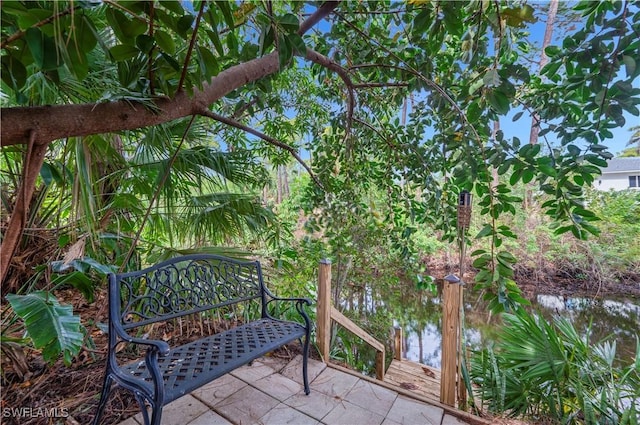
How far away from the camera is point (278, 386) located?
1683 millimetres

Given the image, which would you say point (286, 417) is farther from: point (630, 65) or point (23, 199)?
point (630, 65)

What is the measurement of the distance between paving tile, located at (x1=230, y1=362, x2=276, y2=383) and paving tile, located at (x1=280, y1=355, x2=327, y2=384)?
4.0 inches

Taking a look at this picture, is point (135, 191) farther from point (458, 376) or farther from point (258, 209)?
point (458, 376)

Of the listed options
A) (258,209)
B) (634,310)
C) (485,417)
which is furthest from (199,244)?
(634,310)

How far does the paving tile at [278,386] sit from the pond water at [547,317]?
396 cm

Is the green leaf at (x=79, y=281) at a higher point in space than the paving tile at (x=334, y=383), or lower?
higher

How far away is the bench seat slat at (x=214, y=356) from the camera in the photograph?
1.16 metres

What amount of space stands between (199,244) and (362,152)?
5.10 feet

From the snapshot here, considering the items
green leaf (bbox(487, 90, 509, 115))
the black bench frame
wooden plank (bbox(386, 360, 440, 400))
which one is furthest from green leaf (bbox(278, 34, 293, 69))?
wooden plank (bbox(386, 360, 440, 400))

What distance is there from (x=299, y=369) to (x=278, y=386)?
9.3 inches

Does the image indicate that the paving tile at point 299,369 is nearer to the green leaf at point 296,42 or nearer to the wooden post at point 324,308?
the wooden post at point 324,308

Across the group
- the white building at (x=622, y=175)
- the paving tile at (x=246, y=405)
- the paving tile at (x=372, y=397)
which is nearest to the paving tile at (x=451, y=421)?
the paving tile at (x=372, y=397)

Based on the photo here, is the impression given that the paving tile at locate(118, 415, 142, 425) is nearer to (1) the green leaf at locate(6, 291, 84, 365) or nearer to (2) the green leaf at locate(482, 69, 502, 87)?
(1) the green leaf at locate(6, 291, 84, 365)

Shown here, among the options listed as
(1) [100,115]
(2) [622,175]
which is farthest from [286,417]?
(2) [622,175]
